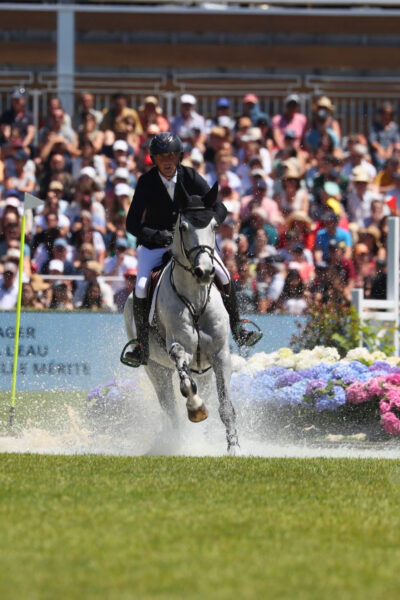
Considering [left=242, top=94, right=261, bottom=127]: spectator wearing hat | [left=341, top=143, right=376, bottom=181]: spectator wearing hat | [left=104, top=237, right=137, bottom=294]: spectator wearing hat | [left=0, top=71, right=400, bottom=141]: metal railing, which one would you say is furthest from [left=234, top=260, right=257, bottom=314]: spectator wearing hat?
[left=0, top=71, right=400, bottom=141]: metal railing

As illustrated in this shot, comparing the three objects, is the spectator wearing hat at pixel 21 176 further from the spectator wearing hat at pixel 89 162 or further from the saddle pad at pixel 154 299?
the saddle pad at pixel 154 299

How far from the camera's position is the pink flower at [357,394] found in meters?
12.4

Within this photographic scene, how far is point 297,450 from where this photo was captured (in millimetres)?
11062

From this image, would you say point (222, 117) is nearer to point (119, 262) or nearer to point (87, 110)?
point (87, 110)

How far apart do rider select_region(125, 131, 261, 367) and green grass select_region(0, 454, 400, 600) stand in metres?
1.78

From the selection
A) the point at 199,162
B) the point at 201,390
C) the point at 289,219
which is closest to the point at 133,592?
the point at 201,390

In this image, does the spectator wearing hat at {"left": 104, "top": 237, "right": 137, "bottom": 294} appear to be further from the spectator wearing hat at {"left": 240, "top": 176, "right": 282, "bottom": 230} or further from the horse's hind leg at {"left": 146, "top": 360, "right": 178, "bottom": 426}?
the horse's hind leg at {"left": 146, "top": 360, "right": 178, "bottom": 426}

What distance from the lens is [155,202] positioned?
1066 centimetres

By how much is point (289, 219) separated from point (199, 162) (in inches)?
90.4

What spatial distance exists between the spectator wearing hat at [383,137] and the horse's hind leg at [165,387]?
1090cm

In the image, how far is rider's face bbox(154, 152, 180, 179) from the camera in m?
10.5

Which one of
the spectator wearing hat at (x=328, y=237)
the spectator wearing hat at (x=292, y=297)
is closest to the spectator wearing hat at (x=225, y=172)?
the spectator wearing hat at (x=328, y=237)

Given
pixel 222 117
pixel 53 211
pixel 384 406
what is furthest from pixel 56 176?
pixel 384 406

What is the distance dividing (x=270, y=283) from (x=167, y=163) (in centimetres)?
595
